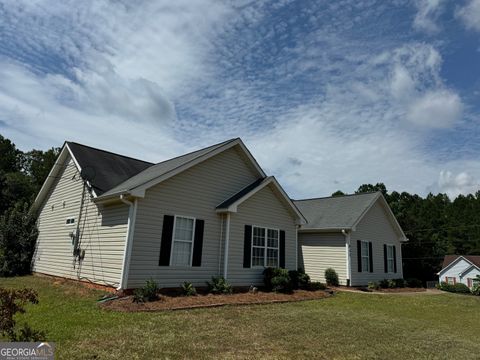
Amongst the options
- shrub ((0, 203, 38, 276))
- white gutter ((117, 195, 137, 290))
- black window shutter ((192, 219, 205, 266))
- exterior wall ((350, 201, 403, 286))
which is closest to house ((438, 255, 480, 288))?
exterior wall ((350, 201, 403, 286))

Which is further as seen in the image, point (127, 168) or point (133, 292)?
point (127, 168)

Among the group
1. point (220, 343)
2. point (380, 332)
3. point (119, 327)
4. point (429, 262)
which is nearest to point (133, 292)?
point (119, 327)

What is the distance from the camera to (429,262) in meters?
45.1

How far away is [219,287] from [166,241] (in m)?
2.53

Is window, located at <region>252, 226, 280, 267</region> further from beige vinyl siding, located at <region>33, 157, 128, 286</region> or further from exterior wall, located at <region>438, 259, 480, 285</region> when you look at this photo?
exterior wall, located at <region>438, 259, 480, 285</region>

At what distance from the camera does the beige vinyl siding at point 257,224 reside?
13.8m

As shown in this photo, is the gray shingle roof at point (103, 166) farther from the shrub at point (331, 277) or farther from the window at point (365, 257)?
the window at point (365, 257)

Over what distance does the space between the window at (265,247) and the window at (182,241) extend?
308 centimetres

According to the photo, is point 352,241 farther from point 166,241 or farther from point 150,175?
point 150,175

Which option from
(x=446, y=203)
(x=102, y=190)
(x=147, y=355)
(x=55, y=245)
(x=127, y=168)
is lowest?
(x=147, y=355)

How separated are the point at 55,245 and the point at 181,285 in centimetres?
739

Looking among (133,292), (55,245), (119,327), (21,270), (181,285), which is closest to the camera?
(119,327)

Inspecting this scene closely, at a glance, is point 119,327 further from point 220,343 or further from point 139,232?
point 139,232

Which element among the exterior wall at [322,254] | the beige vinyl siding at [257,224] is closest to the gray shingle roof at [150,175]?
the beige vinyl siding at [257,224]
